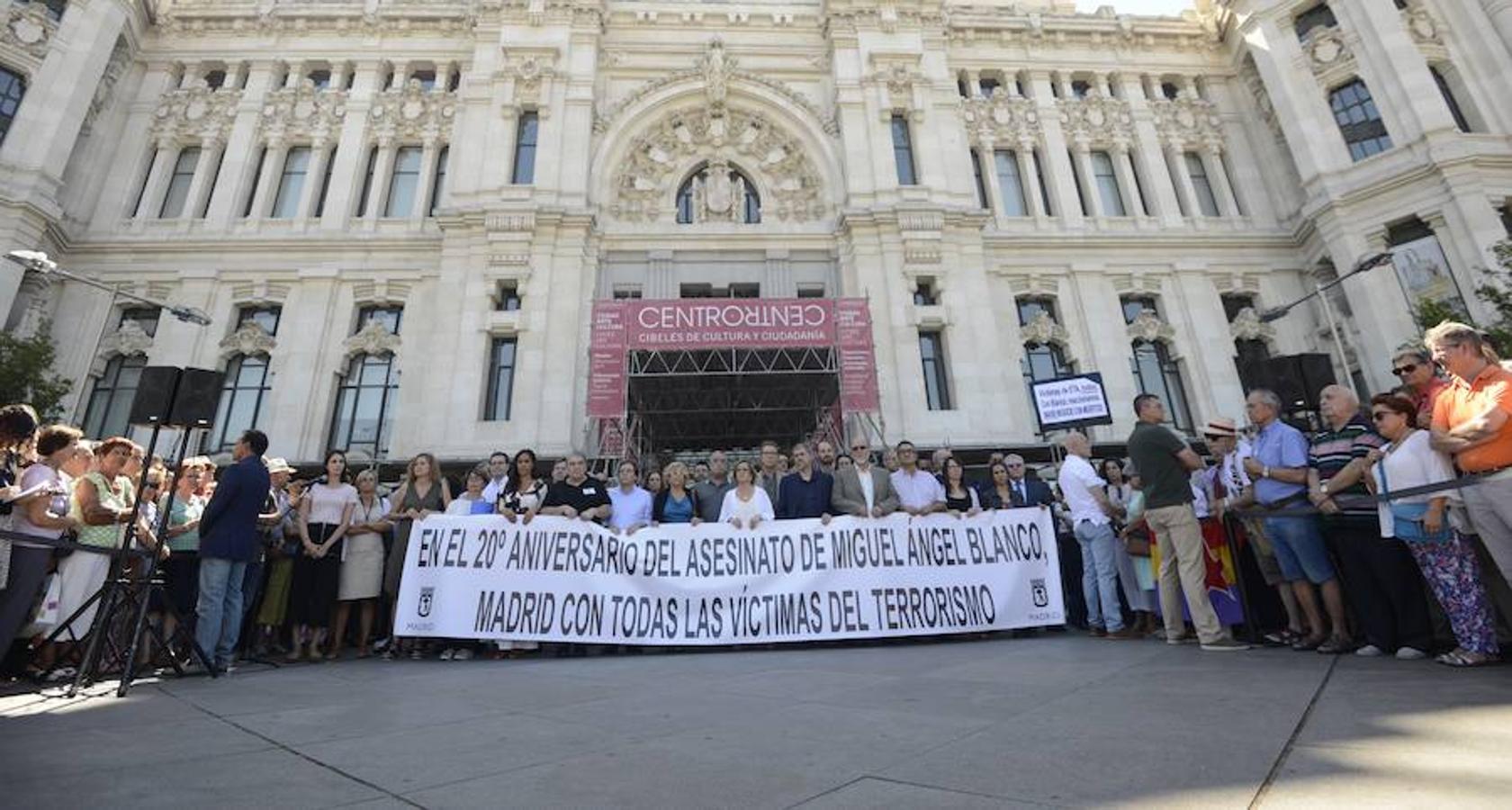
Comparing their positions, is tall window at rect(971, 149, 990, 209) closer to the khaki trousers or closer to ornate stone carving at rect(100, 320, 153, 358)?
the khaki trousers

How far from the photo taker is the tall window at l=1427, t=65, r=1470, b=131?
817 inches

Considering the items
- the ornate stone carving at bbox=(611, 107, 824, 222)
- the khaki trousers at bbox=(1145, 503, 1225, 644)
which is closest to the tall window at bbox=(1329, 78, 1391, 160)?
the ornate stone carving at bbox=(611, 107, 824, 222)

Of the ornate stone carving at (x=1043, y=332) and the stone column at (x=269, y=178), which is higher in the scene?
the stone column at (x=269, y=178)

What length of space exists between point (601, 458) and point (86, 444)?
1098 cm

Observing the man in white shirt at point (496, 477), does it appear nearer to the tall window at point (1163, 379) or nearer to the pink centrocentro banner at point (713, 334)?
the pink centrocentro banner at point (713, 334)

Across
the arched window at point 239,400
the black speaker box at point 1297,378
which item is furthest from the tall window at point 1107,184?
the arched window at point 239,400

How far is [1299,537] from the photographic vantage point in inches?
220

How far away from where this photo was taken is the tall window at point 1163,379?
2144 cm

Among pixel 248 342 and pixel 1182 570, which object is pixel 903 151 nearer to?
pixel 1182 570

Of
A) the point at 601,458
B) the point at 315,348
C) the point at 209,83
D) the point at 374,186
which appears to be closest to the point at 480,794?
the point at 601,458

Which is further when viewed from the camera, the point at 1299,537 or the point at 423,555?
the point at 423,555

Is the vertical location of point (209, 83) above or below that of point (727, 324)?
above

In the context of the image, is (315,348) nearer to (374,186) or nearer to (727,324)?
(374,186)

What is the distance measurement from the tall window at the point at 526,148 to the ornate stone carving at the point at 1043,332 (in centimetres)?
1686
